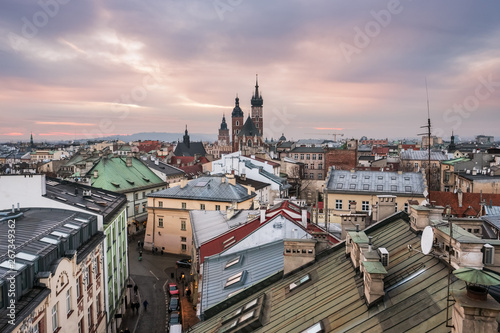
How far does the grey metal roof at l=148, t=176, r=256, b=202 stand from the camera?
46719mm

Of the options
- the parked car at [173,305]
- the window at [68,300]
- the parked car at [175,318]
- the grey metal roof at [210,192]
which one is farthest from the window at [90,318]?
the grey metal roof at [210,192]

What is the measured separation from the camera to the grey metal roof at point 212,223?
3269 centimetres

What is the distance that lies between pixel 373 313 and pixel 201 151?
157 m

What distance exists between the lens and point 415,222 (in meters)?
14.0

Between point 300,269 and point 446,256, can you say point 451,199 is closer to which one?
point 300,269

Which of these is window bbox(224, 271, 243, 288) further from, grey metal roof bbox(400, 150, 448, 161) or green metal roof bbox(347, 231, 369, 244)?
grey metal roof bbox(400, 150, 448, 161)

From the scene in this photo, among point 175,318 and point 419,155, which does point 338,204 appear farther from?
point 419,155

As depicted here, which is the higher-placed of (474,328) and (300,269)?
(474,328)

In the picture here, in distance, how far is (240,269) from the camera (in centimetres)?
2219

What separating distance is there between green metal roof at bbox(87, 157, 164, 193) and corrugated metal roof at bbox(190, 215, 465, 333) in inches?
1771

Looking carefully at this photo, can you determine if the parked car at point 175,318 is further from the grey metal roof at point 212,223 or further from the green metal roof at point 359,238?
the green metal roof at point 359,238

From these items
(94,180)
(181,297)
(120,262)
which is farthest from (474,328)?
(94,180)

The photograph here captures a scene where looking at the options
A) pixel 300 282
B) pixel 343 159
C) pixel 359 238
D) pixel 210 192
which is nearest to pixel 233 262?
pixel 300 282

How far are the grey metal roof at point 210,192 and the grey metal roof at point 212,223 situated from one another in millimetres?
7014
